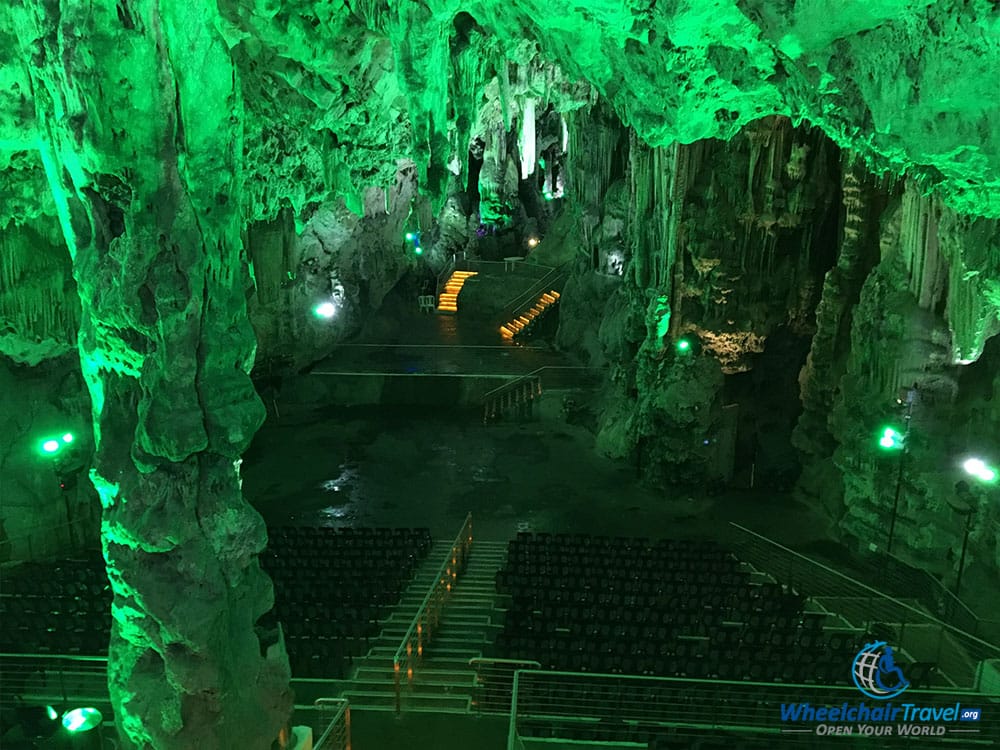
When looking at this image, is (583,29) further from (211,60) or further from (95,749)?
(95,749)

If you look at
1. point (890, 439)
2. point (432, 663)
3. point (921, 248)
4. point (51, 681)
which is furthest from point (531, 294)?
point (51, 681)

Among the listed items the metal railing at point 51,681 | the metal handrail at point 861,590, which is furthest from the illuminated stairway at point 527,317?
the metal railing at point 51,681

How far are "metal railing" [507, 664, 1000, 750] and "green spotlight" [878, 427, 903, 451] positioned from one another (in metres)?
5.15

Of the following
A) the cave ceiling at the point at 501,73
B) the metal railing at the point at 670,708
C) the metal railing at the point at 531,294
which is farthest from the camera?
the metal railing at the point at 531,294

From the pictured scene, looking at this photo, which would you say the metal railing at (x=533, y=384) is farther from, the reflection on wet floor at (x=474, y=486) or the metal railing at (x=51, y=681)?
the metal railing at (x=51, y=681)

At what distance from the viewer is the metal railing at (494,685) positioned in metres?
9.98

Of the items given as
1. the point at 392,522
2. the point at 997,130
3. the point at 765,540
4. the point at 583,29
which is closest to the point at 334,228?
the point at 392,522

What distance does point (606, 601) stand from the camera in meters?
12.4

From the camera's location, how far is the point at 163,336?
6910 millimetres

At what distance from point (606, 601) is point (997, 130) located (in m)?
8.44

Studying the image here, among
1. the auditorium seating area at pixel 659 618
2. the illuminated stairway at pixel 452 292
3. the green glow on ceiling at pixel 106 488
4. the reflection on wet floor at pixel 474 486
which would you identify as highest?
the green glow on ceiling at pixel 106 488

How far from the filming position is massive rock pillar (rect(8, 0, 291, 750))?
673cm

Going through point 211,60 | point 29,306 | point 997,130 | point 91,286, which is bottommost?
point 29,306

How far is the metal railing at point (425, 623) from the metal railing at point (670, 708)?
1.47 meters
